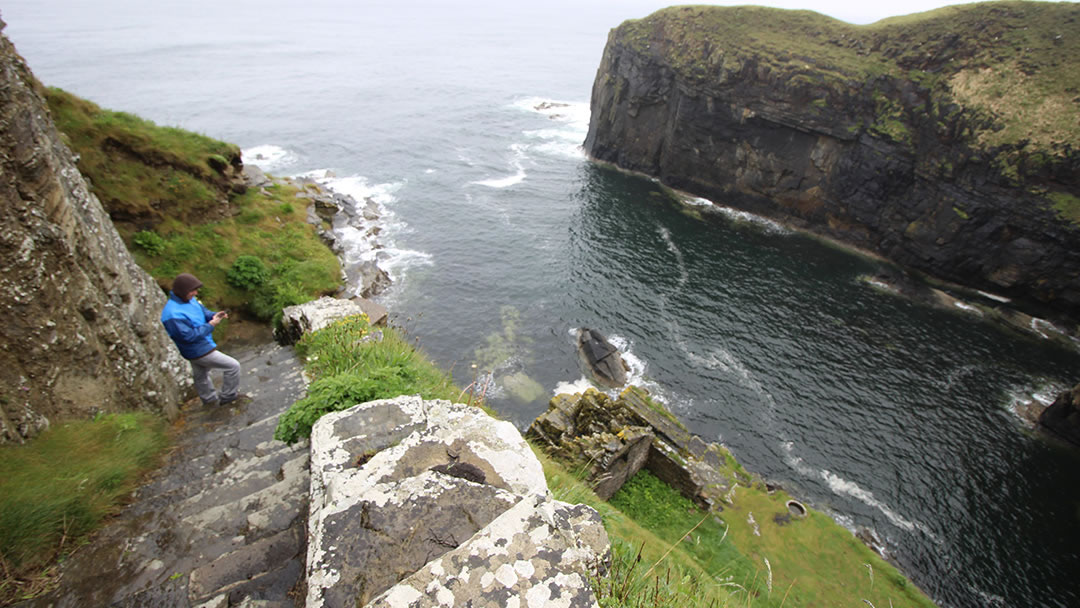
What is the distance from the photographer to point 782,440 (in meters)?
34.6

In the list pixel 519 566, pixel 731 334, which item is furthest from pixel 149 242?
pixel 731 334

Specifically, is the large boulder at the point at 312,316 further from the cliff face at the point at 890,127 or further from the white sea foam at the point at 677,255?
the cliff face at the point at 890,127

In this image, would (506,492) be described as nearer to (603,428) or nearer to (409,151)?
(603,428)

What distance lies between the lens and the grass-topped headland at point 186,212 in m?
23.7

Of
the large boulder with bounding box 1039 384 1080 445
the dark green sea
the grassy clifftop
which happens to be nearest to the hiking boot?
the dark green sea

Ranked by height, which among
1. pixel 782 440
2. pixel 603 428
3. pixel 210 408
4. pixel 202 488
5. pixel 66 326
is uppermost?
pixel 66 326

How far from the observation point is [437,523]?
482cm

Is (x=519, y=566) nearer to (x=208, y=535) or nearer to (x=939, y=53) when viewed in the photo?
(x=208, y=535)

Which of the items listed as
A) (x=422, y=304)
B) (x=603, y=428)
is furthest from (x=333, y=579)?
(x=422, y=304)

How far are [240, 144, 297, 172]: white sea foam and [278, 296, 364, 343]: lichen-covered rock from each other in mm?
61720

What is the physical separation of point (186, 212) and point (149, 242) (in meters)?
3.61

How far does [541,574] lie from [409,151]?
8515cm

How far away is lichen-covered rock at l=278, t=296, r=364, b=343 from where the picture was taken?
46.2 feet

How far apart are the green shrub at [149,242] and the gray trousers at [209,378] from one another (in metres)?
16.6
